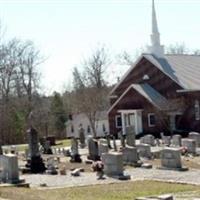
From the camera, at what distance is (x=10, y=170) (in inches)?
902

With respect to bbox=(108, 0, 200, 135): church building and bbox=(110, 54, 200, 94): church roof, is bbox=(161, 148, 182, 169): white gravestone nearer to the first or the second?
bbox=(108, 0, 200, 135): church building

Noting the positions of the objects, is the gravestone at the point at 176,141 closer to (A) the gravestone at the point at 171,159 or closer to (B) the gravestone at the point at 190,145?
(B) the gravestone at the point at 190,145

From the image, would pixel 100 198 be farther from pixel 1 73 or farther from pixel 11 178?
pixel 1 73

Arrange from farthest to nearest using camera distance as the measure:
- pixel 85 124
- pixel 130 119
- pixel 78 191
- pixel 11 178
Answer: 1. pixel 85 124
2. pixel 130 119
3. pixel 11 178
4. pixel 78 191

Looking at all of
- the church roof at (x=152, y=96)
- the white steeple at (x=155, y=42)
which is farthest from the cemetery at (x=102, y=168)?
the white steeple at (x=155, y=42)

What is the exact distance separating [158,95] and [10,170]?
122 ft

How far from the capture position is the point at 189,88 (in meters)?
56.3

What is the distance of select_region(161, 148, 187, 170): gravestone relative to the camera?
87.6 ft

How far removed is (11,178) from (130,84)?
131ft

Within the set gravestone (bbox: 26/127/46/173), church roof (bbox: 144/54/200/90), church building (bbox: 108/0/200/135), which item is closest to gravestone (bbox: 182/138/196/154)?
gravestone (bbox: 26/127/46/173)

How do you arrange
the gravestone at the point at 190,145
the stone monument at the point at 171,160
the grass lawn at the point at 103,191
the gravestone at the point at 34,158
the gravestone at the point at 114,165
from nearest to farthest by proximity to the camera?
the grass lawn at the point at 103,191, the gravestone at the point at 114,165, the stone monument at the point at 171,160, the gravestone at the point at 34,158, the gravestone at the point at 190,145

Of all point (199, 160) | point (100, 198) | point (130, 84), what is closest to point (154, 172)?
point (199, 160)

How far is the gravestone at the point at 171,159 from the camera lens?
26.7m

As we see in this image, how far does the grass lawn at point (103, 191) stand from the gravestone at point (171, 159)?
5.32 metres
